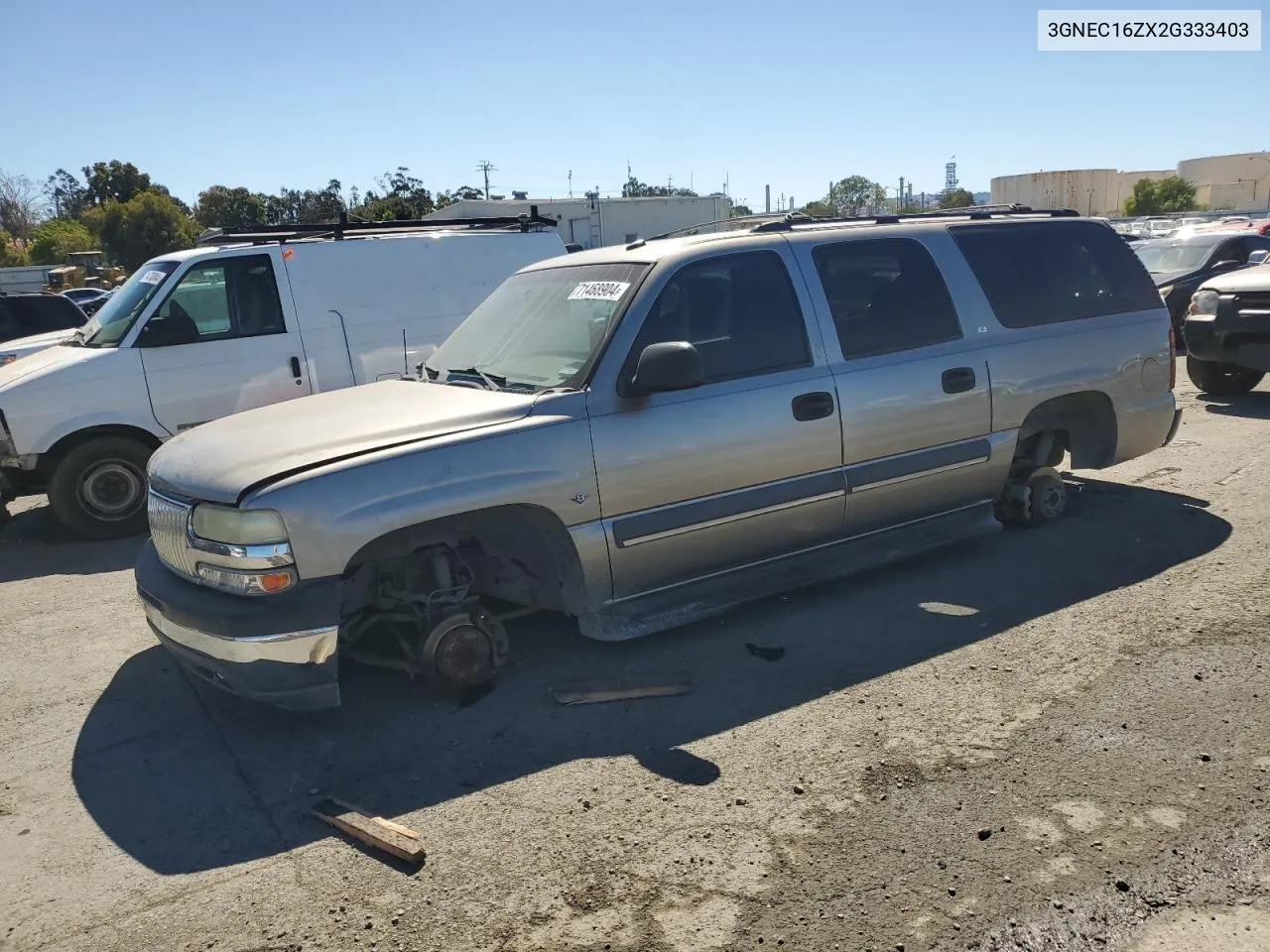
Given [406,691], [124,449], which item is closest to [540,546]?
[406,691]

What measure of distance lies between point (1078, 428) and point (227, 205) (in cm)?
5546

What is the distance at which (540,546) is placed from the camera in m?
4.44

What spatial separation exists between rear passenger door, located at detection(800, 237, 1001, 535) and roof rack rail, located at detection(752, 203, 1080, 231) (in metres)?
0.31

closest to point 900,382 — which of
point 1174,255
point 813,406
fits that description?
point 813,406

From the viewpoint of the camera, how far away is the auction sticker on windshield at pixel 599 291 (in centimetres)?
467

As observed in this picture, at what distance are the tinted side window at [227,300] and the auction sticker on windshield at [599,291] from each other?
4.07m

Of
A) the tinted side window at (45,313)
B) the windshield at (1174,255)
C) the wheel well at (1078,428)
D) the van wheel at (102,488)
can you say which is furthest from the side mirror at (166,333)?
the windshield at (1174,255)

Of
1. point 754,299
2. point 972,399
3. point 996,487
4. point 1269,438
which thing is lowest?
point 1269,438

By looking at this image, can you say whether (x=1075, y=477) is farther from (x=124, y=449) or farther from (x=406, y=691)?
(x=124, y=449)

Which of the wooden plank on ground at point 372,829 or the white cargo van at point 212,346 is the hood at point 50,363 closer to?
the white cargo van at point 212,346

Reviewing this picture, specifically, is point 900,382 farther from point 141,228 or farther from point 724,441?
point 141,228

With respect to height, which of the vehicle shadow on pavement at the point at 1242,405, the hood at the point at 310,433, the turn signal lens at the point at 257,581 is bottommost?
the vehicle shadow on pavement at the point at 1242,405

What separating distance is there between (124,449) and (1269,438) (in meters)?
9.10

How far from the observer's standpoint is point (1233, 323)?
30.0ft
